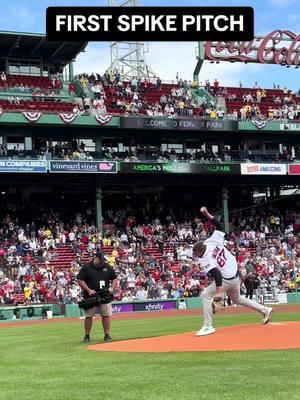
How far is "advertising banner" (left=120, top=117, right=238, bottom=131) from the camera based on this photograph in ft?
140

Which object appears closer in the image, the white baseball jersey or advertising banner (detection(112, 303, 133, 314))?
the white baseball jersey

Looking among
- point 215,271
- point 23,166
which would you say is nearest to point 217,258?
point 215,271

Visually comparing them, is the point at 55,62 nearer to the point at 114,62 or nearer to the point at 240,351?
the point at 114,62

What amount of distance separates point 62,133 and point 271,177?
584 inches

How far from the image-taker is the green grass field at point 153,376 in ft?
23.4

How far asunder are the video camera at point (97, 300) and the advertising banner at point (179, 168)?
2743 centimetres

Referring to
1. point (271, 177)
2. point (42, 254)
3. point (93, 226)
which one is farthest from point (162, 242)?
point (271, 177)

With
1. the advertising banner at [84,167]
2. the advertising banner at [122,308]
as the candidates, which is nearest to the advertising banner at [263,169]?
the advertising banner at [84,167]

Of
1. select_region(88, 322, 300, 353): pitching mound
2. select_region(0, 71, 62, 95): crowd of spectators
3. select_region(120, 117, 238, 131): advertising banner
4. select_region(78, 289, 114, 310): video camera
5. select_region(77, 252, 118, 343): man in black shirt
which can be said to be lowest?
select_region(88, 322, 300, 353): pitching mound

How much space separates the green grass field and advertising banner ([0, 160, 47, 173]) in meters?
27.0

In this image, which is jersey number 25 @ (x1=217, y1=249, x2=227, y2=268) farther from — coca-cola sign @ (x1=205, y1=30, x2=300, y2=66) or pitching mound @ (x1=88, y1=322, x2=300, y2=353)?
coca-cola sign @ (x1=205, y1=30, x2=300, y2=66)

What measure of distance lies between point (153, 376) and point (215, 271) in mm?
Result: 4146

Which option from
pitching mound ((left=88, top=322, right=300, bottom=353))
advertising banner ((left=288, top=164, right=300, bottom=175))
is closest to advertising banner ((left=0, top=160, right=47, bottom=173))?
advertising banner ((left=288, top=164, right=300, bottom=175))

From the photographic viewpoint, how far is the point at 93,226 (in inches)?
1607
